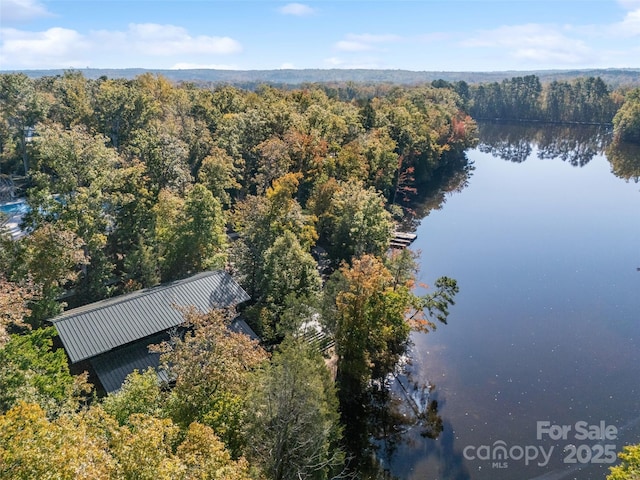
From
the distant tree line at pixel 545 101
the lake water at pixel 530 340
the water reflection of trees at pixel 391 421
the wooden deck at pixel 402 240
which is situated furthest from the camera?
the distant tree line at pixel 545 101

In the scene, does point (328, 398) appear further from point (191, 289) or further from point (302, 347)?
point (191, 289)

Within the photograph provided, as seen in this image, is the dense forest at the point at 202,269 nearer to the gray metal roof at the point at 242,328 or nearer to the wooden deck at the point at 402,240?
the gray metal roof at the point at 242,328

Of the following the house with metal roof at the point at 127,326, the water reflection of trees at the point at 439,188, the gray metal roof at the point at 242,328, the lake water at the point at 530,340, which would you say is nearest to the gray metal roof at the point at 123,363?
the house with metal roof at the point at 127,326

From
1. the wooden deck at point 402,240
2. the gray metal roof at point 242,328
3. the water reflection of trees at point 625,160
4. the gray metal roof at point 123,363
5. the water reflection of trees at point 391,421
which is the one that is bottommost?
the water reflection of trees at point 391,421

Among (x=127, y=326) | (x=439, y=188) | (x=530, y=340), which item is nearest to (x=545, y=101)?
(x=439, y=188)

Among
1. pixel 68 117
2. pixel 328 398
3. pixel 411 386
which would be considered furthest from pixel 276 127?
pixel 328 398

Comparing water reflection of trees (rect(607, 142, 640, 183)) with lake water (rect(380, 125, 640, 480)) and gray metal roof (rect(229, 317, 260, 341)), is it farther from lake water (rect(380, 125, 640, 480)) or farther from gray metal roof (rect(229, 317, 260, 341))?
gray metal roof (rect(229, 317, 260, 341))

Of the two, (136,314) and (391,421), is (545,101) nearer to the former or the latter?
(391,421)
